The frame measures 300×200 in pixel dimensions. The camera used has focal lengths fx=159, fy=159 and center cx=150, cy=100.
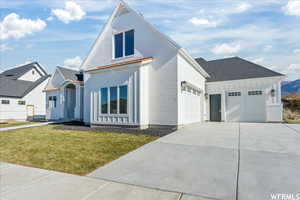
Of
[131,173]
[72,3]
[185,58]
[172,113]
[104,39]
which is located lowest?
[131,173]

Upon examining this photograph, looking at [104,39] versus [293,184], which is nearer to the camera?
[293,184]

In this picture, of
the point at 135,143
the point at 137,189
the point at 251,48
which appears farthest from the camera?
the point at 251,48

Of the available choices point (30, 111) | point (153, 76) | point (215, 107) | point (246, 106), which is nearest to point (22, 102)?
point (30, 111)

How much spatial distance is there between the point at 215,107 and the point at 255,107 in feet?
10.1

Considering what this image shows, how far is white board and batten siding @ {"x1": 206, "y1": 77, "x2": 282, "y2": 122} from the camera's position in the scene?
1280 centimetres

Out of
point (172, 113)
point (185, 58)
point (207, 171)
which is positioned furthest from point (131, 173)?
point (185, 58)

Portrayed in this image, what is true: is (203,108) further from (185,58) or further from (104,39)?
(104,39)

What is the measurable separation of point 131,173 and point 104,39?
11.2 metres

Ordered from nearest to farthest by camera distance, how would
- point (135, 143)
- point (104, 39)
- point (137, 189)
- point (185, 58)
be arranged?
point (137, 189), point (135, 143), point (185, 58), point (104, 39)

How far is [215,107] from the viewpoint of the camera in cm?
1455

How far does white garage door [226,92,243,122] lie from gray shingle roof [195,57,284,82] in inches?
59.2

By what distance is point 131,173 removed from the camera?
3523 mm

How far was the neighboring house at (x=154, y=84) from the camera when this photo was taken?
30.6 feet

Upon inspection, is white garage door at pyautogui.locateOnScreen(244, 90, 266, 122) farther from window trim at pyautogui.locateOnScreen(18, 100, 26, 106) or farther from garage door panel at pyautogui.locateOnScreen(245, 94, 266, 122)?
window trim at pyautogui.locateOnScreen(18, 100, 26, 106)
